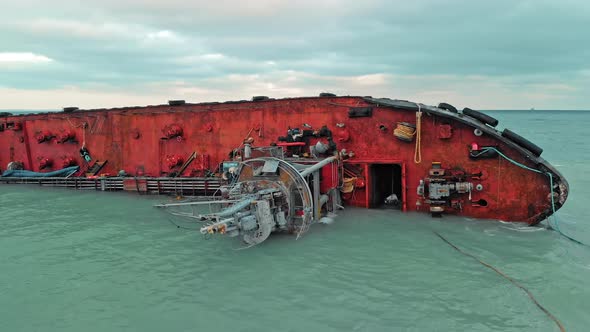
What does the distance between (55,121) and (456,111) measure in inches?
722

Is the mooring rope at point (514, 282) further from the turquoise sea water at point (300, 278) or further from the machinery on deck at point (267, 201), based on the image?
the machinery on deck at point (267, 201)

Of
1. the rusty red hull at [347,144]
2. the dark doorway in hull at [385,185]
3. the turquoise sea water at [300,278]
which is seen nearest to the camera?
the turquoise sea water at [300,278]

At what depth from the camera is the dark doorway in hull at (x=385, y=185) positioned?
13.1m

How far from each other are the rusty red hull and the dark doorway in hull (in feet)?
0.15

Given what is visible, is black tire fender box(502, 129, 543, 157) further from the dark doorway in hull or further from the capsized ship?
the dark doorway in hull

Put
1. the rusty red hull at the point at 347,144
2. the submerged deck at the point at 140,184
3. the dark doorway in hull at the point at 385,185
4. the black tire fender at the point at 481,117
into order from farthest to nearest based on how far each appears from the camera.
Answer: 1. the submerged deck at the point at 140,184
2. the dark doorway in hull at the point at 385,185
3. the black tire fender at the point at 481,117
4. the rusty red hull at the point at 347,144

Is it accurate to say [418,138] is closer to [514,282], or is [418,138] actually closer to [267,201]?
[514,282]

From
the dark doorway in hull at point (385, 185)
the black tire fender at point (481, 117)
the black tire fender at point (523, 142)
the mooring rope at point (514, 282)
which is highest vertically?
the black tire fender at point (481, 117)

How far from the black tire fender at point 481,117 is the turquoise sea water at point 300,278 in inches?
115

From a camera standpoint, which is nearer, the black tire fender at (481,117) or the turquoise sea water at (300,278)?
the turquoise sea water at (300,278)

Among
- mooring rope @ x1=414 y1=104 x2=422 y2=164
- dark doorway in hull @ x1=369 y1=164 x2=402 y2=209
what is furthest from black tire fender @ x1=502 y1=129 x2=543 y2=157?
dark doorway in hull @ x1=369 y1=164 x2=402 y2=209

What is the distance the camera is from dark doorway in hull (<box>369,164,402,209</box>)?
42.9 feet

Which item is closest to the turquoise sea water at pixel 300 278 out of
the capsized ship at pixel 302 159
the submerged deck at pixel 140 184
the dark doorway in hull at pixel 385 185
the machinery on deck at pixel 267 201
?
the machinery on deck at pixel 267 201

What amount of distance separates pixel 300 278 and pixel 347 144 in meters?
6.21
